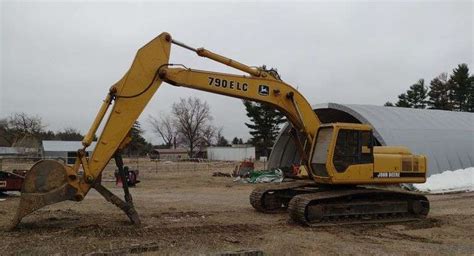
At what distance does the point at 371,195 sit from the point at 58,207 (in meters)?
9.43

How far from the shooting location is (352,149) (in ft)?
44.1

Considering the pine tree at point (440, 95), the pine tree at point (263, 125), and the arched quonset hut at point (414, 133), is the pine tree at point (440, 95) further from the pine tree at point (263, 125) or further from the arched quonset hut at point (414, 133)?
the arched quonset hut at point (414, 133)

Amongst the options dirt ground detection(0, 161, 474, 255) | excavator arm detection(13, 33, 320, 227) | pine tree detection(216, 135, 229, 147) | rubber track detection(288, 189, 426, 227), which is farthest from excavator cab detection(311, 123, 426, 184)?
pine tree detection(216, 135, 229, 147)

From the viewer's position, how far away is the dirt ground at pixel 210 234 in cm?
941

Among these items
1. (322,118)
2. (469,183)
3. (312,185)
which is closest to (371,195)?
(312,185)

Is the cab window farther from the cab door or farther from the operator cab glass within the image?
the operator cab glass

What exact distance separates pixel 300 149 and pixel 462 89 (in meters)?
61.8

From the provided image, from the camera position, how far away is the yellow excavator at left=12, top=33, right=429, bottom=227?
1049cm

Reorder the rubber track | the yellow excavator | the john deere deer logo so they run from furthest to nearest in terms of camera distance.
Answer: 1. the john deere deer logo
2. the rubber track
3. the yellow excavator

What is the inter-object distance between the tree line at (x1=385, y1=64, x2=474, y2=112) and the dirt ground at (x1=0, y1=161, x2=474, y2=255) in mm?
58012

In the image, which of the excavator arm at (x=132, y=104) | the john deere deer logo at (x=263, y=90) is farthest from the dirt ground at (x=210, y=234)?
the john deere deer logo at (x=263, y=90)

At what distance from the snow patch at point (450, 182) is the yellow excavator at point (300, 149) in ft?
32.5

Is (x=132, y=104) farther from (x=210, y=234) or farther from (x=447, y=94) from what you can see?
(x=447, y=94)

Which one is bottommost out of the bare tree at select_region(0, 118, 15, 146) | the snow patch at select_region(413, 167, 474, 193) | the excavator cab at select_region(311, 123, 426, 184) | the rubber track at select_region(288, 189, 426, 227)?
the rubber track at select_region(288, 189, 426, 227)
